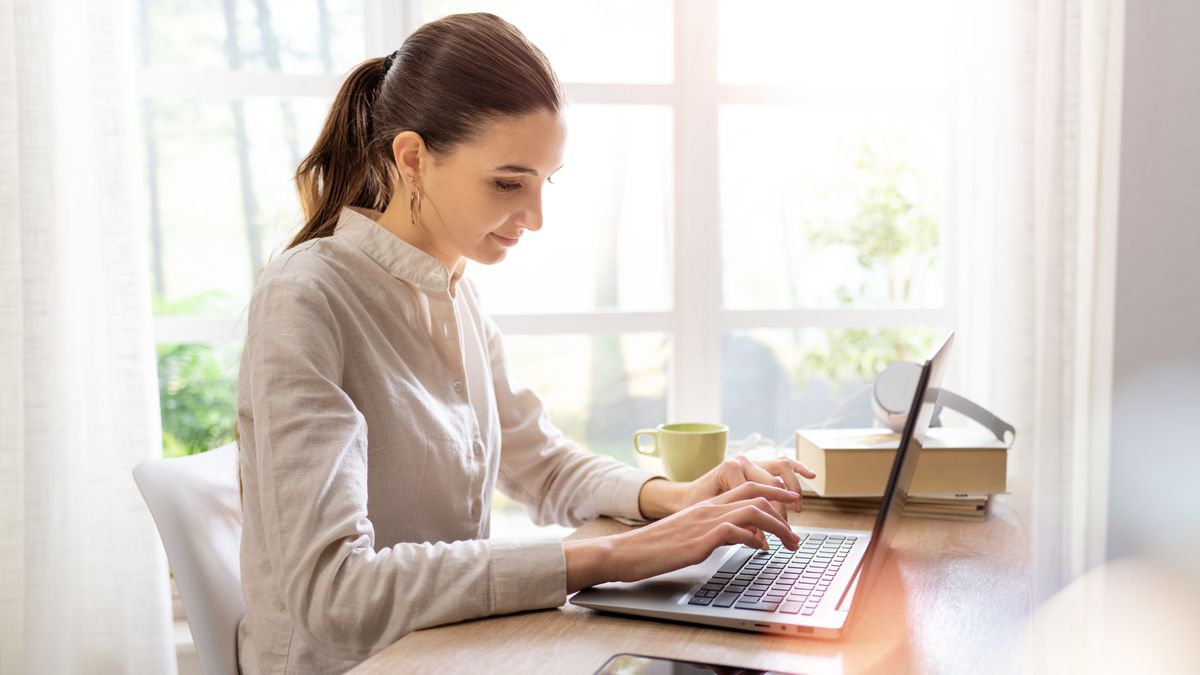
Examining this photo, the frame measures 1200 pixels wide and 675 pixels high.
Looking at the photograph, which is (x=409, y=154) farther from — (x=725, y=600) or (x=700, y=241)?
(x=700, y=241)

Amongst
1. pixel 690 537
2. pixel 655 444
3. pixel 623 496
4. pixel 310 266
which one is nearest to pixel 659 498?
pixel 623 496

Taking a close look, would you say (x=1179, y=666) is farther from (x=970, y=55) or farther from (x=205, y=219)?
(x=205, y=219)

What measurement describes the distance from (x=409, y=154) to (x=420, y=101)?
64 millimetres

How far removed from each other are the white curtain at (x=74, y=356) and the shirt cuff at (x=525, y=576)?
1.16m

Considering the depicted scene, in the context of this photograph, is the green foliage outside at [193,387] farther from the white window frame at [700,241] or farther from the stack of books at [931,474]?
the stack of books at [931,474]

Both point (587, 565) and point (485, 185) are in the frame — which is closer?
point (587, 565)

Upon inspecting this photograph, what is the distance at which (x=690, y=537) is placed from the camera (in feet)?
3.14

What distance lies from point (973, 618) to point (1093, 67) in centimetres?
146

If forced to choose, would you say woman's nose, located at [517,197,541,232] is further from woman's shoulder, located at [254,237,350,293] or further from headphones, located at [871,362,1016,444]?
headphones, located at [871,362,1016,444]

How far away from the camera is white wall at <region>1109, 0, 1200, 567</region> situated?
6.73ft

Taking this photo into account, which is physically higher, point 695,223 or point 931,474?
point 695,223

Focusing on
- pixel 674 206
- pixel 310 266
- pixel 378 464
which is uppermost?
pixel 674 206

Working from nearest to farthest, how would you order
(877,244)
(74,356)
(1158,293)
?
(74,356) → (1158,293) → (877,244)

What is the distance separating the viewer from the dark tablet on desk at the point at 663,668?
2.54 feet
